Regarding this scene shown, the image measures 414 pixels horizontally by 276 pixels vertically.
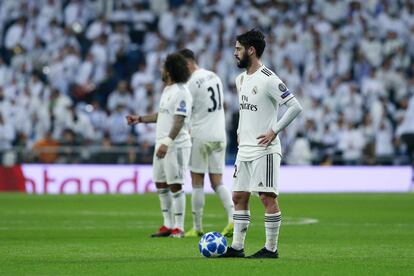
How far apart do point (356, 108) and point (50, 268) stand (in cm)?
2208

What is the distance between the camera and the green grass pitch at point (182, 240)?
1003 cm

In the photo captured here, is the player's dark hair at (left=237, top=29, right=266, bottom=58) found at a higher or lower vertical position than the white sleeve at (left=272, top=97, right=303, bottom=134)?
higher

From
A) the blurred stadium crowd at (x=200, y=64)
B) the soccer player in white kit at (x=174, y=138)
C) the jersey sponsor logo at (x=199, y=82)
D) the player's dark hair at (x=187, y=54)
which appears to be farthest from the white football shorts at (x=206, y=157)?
the blurred stadium crowd at (x=200, y=64)

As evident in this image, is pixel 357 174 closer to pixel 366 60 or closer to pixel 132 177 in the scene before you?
pixel 366 60

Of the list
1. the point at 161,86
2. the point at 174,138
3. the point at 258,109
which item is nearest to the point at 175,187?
the point at 174,138

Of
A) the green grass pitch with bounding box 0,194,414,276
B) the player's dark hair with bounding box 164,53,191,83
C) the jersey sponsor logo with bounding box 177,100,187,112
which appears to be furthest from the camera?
the player's dark hair with bounding box 164,53,191,83

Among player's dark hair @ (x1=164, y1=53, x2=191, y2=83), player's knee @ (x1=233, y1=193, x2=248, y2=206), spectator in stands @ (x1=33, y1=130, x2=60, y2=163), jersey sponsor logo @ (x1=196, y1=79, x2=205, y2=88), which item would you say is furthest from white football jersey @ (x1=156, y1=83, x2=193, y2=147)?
spectator in stands @ (x1=33, y1=130, x2=60, y2=163)

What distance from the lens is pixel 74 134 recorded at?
29.8m

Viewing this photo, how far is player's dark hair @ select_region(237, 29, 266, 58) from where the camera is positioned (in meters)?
10.9

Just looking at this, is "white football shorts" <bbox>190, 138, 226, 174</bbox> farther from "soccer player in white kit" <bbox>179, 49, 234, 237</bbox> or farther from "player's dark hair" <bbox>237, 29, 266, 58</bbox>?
"player's dark hair" <bbox>237, 29, 266, 58</bbox>

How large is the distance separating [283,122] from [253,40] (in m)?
0.94

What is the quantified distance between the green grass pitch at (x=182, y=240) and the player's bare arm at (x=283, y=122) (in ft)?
3.96

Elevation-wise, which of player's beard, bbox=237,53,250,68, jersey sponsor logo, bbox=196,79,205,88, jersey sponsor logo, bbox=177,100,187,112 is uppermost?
player's beard, bbox=237,53,250,68

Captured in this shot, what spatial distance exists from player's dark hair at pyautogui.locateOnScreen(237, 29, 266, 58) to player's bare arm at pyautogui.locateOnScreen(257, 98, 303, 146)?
2.19 feet
